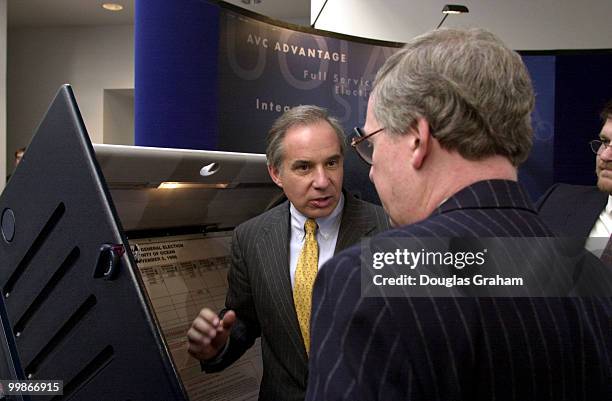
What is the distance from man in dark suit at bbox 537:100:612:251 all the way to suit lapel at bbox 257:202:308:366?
955mm

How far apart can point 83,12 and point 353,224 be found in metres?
6.76

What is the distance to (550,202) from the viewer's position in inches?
84.4

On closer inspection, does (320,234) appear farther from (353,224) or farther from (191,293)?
(191,293)

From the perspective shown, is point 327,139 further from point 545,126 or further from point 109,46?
point 109,46

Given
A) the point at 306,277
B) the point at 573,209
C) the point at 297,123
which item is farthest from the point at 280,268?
the point at 573,209

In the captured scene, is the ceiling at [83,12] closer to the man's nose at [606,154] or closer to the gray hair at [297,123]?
the man's nose at [606,154]

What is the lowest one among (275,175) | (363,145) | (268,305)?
(268,305)

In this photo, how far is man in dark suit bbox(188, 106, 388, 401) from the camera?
159 centimetres

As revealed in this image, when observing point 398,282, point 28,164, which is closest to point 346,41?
point 28,164

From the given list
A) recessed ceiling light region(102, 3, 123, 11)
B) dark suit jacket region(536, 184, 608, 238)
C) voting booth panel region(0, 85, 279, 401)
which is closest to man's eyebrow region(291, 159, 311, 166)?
voting booth panel region(0, 85, 279, 401)

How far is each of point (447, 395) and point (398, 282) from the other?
0.13 meters

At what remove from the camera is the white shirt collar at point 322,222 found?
177cm

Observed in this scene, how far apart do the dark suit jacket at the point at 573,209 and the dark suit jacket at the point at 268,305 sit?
38.0 inches

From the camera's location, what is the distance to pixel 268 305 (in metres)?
1.64
